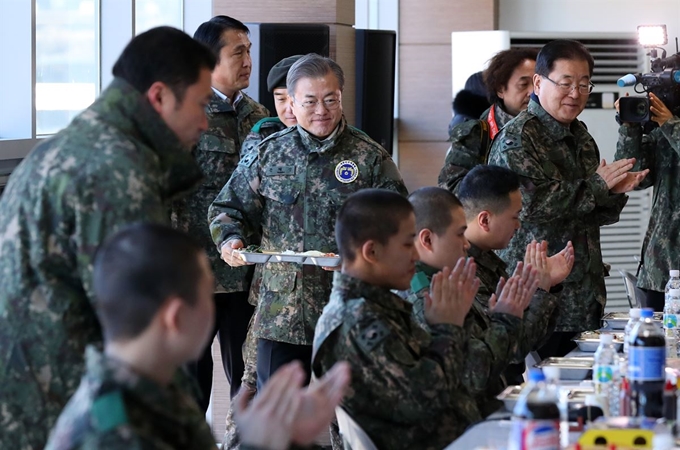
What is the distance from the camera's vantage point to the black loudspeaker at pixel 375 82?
7.13 meters

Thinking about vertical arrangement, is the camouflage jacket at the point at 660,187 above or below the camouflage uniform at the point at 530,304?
above

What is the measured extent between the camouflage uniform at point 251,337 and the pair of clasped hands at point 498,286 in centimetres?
125

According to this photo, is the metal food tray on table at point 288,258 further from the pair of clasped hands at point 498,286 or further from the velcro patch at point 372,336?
the velcro patch at point 372,336

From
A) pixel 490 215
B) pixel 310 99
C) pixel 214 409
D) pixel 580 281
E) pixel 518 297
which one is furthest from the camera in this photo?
pixel 214 409

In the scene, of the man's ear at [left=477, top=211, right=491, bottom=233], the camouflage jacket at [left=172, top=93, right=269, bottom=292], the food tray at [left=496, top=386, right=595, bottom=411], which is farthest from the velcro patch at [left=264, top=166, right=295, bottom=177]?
the food tray at [left=496, top=386, right=595, bottom=411]

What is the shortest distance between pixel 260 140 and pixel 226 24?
1.80 ft

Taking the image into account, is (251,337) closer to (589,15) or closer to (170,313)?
(170,313)

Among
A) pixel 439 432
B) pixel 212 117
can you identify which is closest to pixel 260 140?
pixel 212 117

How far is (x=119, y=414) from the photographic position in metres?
1.58

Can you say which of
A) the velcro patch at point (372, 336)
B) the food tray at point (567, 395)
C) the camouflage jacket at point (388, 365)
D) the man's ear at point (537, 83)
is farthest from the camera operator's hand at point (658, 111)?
the velcro patch at point (372, 336)

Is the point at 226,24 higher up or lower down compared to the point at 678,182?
higher up

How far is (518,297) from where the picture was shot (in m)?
3.26

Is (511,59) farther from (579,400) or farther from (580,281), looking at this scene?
(579,400)

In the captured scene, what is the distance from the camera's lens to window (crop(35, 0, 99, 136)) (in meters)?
5.05
